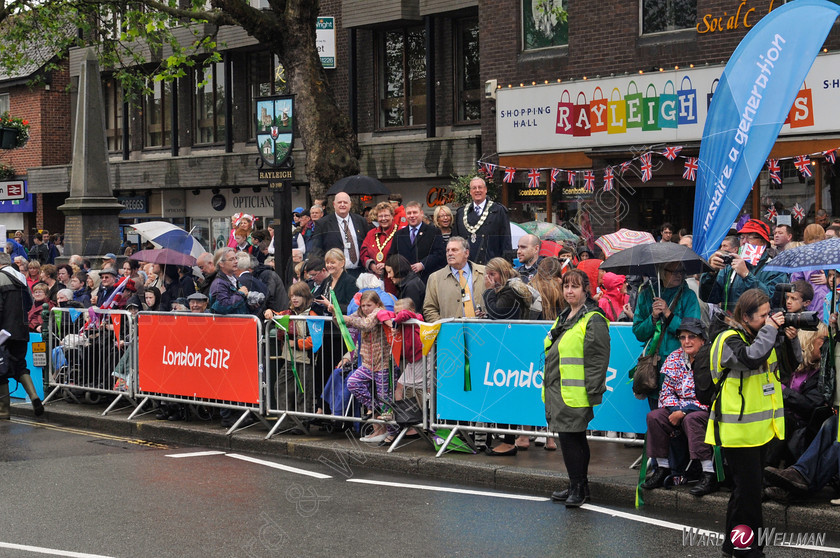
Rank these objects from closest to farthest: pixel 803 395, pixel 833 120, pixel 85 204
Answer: pixel 803 395
pixel 833 120
pixel 85 204

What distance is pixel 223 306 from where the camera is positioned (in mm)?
11672

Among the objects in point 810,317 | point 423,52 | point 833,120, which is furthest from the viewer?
point 423,52

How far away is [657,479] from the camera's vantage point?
8180 millimetres

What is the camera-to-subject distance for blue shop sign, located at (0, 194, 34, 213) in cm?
3781

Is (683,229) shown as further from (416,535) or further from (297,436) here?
(416,535)

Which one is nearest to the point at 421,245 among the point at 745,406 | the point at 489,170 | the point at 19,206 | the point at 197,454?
the point at 197,454

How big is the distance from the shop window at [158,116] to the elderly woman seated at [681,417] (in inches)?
1093

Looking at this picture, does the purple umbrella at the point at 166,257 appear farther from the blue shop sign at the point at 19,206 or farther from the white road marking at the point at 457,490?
the blue shop sign at the point at 19,206

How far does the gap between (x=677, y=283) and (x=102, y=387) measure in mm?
7678

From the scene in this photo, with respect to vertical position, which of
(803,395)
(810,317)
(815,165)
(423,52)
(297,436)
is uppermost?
(423,52)

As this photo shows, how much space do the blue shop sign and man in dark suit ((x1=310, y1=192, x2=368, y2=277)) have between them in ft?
89.7

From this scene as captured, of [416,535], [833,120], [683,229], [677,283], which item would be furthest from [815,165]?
[416,535]

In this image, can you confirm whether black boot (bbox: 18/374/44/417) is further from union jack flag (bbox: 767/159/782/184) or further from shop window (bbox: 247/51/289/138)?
shop window (bbox: 247/51/289/138)

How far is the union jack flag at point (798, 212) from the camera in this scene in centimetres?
1784
